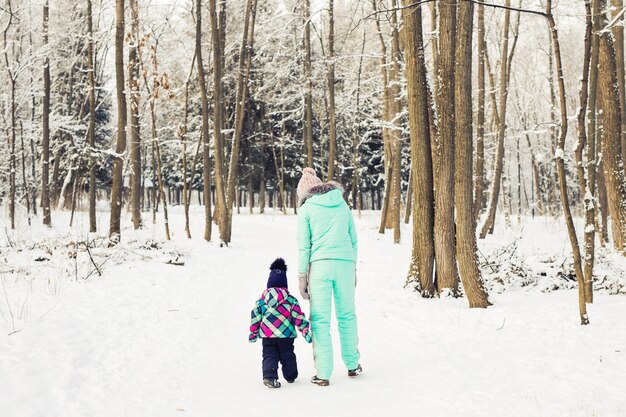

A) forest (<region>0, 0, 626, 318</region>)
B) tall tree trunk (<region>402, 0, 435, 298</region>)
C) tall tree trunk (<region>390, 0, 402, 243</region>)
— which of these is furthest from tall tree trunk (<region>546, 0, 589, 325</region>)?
tall tree trunk (<region>390, 0, 402, 243</region>)

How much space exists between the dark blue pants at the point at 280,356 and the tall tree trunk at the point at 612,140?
27.7ft

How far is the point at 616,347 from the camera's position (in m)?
5.09

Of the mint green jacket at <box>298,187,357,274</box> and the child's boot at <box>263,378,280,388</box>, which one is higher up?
the mint green jacket at <box>298,187,357,274</box>

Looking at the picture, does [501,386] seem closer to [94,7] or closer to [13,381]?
[13,381]

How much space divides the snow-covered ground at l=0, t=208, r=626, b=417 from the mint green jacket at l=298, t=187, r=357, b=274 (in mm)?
1166

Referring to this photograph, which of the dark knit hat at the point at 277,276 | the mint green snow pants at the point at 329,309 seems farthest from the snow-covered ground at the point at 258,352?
the dark knit hat at the point at 277,276

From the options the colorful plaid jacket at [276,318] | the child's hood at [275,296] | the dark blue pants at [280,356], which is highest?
the child's hood at [275,296]

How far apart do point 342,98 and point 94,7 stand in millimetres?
16776

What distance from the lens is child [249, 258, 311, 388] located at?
4.23 meters

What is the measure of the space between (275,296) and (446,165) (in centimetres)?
428

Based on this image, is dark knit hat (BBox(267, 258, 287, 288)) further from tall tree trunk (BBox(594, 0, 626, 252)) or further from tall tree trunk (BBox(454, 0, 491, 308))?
tall tree trunk (BBox(594, 0, 626, 252))

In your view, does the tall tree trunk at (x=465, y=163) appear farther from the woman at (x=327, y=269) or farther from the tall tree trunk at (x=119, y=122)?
the tall tree trunk at (x=119, y=122)

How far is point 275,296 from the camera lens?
14.1ft

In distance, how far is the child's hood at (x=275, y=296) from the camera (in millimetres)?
4294
